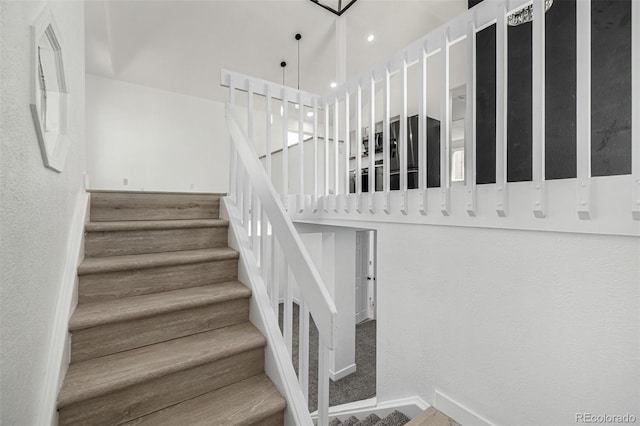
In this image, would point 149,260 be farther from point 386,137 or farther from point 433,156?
point 433,156

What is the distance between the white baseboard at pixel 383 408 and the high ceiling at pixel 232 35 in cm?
432

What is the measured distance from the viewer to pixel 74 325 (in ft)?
3.79

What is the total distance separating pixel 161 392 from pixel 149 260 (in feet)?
2.14

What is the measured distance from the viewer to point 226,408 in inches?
47.2

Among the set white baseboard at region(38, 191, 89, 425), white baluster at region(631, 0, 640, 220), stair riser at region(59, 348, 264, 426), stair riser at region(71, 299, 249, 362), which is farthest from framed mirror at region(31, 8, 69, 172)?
white baluster at region(631, 0, 640, 220)

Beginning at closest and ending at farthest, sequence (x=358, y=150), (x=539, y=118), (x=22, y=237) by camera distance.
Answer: (x=22, y=237), (x=539, y=118), (x=358, y=150)

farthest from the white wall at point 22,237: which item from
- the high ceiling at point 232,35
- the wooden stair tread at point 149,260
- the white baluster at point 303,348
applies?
the high ceiling at point 232,35

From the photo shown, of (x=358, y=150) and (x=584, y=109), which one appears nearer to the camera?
(x=584, y=109)

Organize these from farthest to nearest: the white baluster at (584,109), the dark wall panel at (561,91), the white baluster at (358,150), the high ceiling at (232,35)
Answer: the high ceiling at (232,35), the dark wall panel at (561,91), the white baluster at (358,150), the white baluster at (584,109)

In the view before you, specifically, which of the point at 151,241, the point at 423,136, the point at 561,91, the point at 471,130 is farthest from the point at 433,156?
the point at 151,241

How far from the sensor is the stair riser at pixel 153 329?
1.21 m

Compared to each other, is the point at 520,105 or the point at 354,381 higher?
the point at 520,105

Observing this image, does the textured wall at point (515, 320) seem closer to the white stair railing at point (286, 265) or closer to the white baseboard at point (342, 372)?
the white stair railing at point (286, 265)

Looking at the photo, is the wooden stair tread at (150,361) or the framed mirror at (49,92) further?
the wooden stair tread at (150,361)
